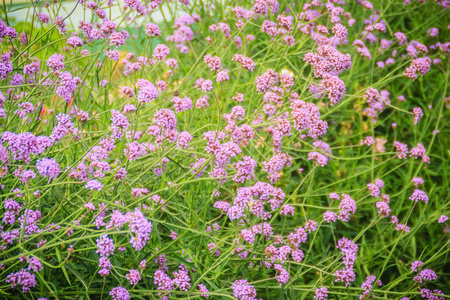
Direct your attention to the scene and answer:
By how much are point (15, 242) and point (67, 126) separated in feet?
1.68

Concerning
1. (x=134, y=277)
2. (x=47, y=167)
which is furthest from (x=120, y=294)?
(x=47, y=167)

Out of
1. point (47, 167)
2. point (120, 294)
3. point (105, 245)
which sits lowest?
point (120, 294)

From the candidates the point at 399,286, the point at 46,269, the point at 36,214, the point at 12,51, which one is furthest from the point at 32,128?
the point at 399,286

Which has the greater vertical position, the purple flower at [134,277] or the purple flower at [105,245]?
the purple flower at [105,245]

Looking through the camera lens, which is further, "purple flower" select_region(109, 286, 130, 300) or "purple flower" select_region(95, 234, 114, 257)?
"purple flower" select_region(109, 286, 130, 300)

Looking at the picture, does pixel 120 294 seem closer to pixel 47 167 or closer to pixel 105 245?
pixel 105 245

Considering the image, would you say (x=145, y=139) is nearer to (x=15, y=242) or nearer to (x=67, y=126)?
(x=67, y=126)

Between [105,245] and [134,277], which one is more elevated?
[105,245]

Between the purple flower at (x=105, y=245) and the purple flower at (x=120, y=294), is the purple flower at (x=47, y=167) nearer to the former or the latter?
the purple flower at (x=105, y=245)

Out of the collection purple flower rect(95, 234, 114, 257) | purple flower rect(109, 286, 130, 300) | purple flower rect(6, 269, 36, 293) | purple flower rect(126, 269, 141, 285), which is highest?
purple flower rect(95, 234, 114, 257)

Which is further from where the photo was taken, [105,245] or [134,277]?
[134,277]

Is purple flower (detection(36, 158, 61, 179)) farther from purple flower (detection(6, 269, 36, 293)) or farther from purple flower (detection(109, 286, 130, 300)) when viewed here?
purple flower (detection(109, 286, 130, 300))

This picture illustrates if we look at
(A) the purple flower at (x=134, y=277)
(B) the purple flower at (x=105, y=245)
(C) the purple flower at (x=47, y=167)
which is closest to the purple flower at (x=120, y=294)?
(A) the purple flower at (x=134, y=277)

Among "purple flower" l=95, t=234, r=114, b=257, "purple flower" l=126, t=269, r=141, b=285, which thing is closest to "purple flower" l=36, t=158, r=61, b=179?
"purple flower" l=95, t=234, r=114, b=257
